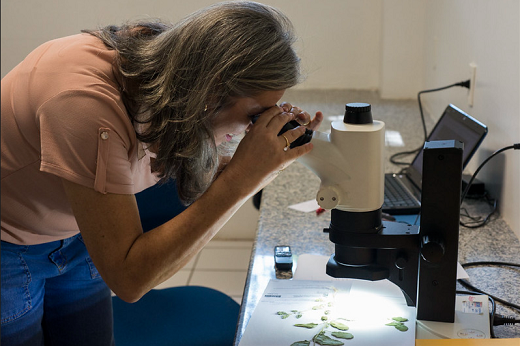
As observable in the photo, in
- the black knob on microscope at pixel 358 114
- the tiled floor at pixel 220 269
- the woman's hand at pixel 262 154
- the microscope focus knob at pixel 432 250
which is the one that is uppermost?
the black knob on microscope at pixel 358 114

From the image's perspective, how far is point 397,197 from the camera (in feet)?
5.25

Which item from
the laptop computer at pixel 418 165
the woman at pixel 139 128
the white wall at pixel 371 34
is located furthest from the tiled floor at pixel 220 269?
the woman at pixel 139 128

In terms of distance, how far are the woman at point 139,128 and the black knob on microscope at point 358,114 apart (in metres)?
0.09

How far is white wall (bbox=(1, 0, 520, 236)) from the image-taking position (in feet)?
6.17

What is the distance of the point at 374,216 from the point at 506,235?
21.5 inches

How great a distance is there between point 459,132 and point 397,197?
25 cm

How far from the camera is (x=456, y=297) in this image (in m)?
1.06

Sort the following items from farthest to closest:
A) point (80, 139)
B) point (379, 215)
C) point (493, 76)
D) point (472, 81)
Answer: point (472, 81), point (493, 76), point (379, 215), point (80, 139)

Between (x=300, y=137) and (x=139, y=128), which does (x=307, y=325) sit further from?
(x=139, y=128)

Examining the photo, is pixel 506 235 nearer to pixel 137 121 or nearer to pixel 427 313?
pixel 427 313

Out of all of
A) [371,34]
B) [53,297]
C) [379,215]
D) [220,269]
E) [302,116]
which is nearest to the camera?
[379,215]

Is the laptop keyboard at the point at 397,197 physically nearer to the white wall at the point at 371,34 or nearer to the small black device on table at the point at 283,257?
the white wall at the point at 371,34

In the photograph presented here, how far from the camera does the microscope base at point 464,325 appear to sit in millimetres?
946

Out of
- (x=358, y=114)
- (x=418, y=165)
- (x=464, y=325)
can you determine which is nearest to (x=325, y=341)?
(x=464, y=325)
